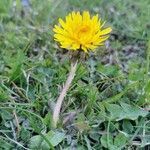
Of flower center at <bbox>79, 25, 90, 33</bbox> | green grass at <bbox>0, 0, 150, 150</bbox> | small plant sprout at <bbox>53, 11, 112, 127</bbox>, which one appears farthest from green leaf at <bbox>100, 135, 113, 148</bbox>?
flower center at <bbox>79, 25, 90, 33</bbox>

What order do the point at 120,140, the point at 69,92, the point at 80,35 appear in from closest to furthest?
1. the point at 80,35
2. the point at 120,140
3. the point at 69,92

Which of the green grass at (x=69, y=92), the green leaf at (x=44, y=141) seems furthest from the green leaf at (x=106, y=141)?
the green leaf at (x=44, y=141)

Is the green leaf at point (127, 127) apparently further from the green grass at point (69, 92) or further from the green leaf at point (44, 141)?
the green leaf at point (44, 141)

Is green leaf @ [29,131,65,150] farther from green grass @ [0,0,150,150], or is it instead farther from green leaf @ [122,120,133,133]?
green leaf @ [122,120,133,133]

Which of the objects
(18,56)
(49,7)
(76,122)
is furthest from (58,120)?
(49,7)

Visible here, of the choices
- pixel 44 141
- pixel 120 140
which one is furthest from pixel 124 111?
pixel 44 141

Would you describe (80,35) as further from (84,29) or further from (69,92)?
(69,92)

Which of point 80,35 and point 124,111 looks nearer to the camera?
point 80,35

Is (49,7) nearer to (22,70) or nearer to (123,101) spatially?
(22,70)

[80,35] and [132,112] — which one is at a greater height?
[80,35]
